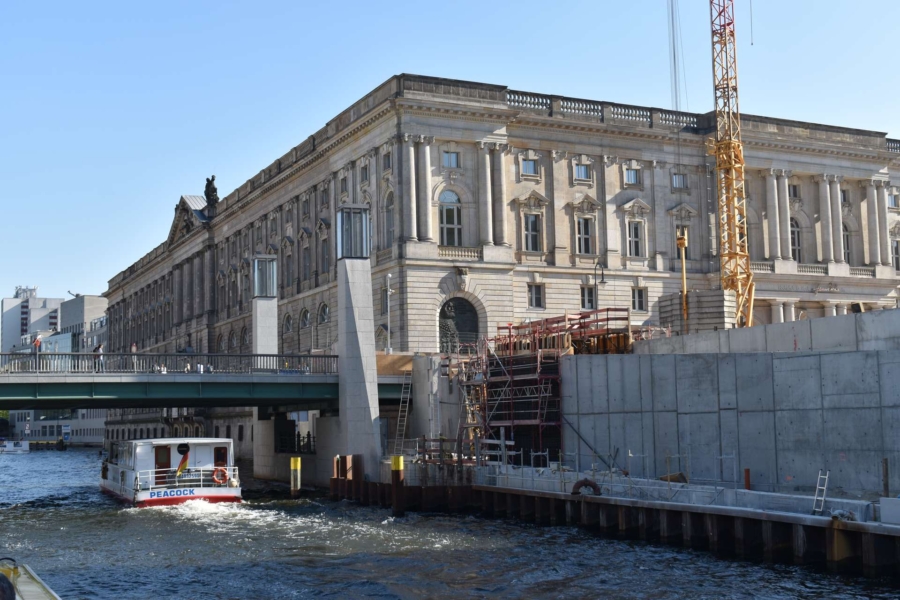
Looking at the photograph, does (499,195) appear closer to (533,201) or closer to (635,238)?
(533,201)

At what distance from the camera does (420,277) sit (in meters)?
76.0

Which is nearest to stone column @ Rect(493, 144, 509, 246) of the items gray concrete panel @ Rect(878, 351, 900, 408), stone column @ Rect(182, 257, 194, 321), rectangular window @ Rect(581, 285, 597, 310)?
rectangular window @ Rect(581, 285, 597, 310)

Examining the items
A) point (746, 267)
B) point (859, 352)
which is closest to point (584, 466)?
point (859, 352)

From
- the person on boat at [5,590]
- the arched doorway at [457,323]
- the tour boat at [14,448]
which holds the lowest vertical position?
the tour boat at [14,448]

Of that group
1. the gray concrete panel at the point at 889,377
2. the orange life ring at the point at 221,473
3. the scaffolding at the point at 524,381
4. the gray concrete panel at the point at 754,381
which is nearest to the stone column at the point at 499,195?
the scaffolding at the point at 524,381

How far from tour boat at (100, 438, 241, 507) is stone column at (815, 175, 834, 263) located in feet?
195

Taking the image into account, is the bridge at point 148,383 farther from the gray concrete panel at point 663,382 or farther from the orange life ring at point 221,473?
the gray concrete panel at point 663,382

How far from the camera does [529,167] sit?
8244 cm

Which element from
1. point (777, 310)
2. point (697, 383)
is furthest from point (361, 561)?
point (777, 310)

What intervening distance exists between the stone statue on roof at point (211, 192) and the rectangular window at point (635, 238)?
57999 millimetres

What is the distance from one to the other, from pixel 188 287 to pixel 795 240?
74033 millimetres

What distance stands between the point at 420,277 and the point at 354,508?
2567cm

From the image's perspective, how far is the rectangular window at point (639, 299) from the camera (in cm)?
8581

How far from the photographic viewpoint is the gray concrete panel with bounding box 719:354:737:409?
43906mm
